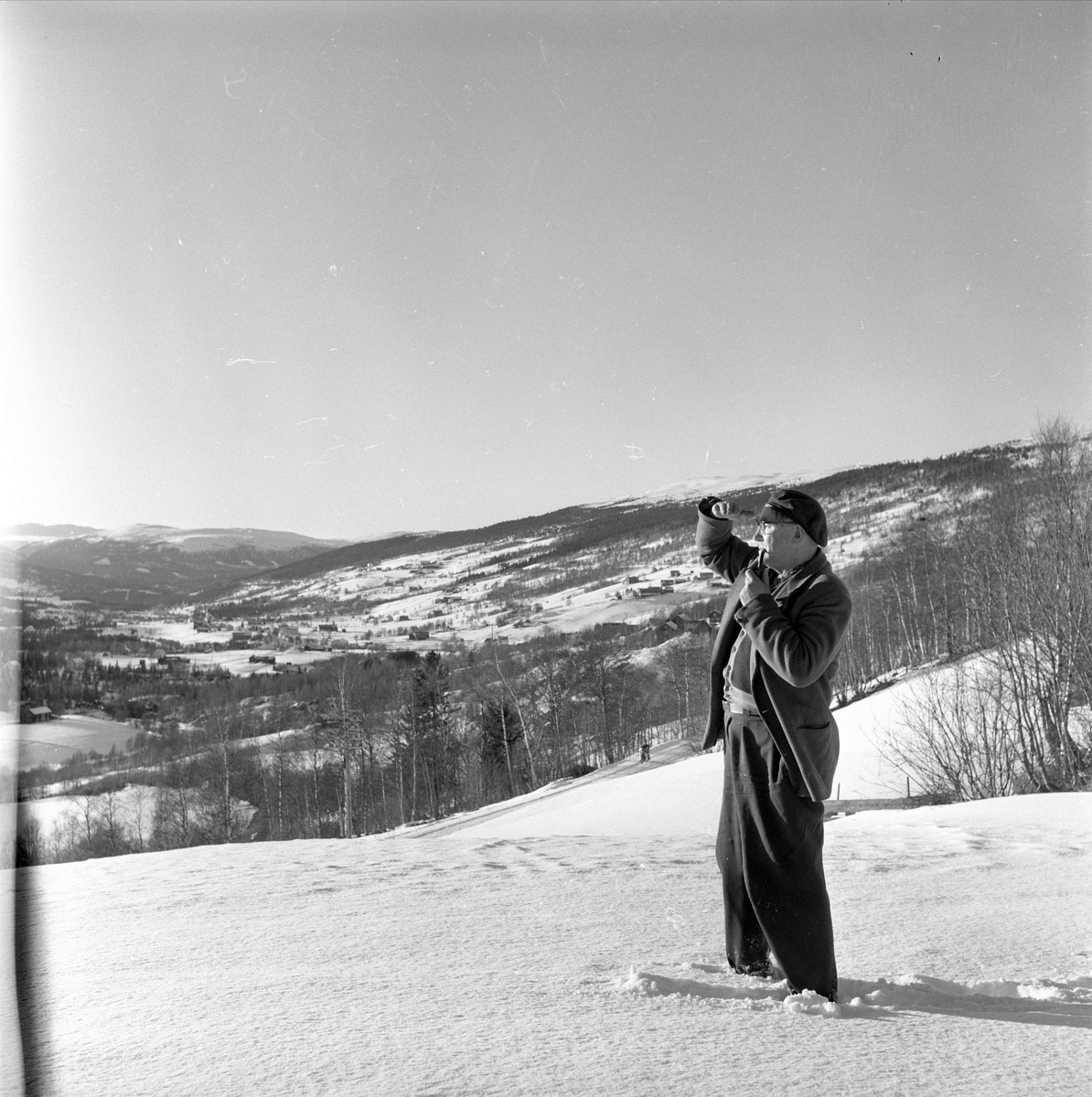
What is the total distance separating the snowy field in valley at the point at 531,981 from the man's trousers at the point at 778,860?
5.7 inches

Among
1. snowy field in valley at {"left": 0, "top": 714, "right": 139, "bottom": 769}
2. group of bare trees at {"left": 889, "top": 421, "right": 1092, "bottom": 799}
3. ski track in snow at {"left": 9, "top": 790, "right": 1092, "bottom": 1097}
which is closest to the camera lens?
ski track in snow at {"left": 9, "top": 790, "right": 1092, "bottom": 1097}

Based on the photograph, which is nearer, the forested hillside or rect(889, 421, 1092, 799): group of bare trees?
rect(889, 421, 1092, 799): group of bare trees

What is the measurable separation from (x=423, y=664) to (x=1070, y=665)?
46.9 m

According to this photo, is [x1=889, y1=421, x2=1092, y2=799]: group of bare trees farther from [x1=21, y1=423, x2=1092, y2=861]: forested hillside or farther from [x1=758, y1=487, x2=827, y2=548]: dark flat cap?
[x1=758, y1=487, x2=827, y2=548]: dark flat cap

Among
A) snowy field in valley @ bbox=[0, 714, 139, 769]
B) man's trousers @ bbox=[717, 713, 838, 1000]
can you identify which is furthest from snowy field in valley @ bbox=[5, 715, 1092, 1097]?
snowy field in valley @ bbox=[0, 714, 139, 769]

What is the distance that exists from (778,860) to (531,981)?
0.93 meters

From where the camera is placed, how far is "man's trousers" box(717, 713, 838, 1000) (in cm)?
284

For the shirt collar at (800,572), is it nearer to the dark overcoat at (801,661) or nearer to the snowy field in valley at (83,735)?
the dark overcoat at (801,661)

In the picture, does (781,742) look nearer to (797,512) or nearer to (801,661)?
(801,661)

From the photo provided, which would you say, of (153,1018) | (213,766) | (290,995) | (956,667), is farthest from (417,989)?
(213,766)

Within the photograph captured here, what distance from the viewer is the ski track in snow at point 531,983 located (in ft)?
7.11

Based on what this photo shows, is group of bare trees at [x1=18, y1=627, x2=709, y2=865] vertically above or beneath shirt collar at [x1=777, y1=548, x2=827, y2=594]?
beneath

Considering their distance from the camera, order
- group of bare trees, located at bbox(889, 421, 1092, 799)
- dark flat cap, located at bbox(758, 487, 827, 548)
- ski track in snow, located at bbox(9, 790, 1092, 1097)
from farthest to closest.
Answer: group of bare trees, located at bbox(889, 421, 1092, 799) → dark flat cap, located at bbox(758, 487, 827, 548) → ski track in snow, located at bbox(9, 790, 1092, 1097)

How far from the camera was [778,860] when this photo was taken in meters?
2.92
